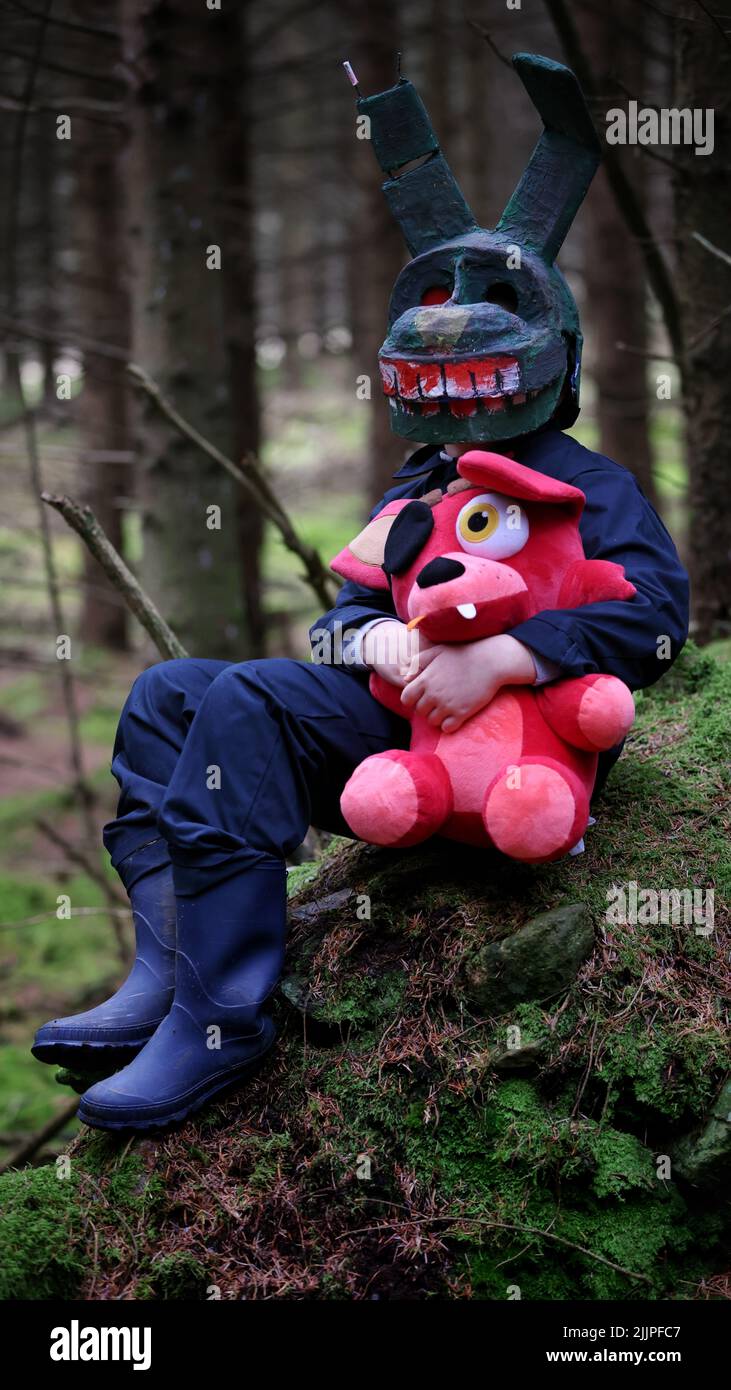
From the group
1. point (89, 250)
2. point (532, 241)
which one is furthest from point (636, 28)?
point (532, 241)

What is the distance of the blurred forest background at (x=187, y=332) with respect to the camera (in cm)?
500

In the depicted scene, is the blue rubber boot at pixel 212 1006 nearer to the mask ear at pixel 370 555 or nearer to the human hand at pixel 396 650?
the human hand at pixel 396 650

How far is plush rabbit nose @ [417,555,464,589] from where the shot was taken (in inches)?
109

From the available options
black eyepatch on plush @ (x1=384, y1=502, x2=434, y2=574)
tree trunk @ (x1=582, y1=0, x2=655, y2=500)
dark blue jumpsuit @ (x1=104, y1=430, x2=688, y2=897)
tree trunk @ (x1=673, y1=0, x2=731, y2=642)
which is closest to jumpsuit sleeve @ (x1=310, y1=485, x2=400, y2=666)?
dark blue jumpsuit @ (x1=104, y1=430, x2=688, y2=897)

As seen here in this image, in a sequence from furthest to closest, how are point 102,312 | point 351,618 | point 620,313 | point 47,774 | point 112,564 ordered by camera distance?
1. point 102,312
2. point 47,774
3. point 620,313
4. point 112,564
5. point 351,618

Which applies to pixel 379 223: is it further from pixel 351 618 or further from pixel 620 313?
pixel 351 618

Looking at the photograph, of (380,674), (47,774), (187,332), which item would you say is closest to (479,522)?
(380,674)

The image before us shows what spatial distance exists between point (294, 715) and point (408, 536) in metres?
0.49

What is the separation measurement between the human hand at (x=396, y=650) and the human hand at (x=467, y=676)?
0.03 m

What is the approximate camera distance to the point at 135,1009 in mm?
2926

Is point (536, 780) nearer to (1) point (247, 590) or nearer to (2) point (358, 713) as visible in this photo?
(2) point (358, 713)

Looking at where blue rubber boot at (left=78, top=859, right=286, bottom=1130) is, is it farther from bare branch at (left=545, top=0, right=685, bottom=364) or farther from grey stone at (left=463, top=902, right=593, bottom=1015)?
bare branch at (left=545, top=0, right=685, bottom=364)

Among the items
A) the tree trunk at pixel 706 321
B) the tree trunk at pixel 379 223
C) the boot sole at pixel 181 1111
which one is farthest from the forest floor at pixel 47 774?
the boot sole at pixel 181 1111
